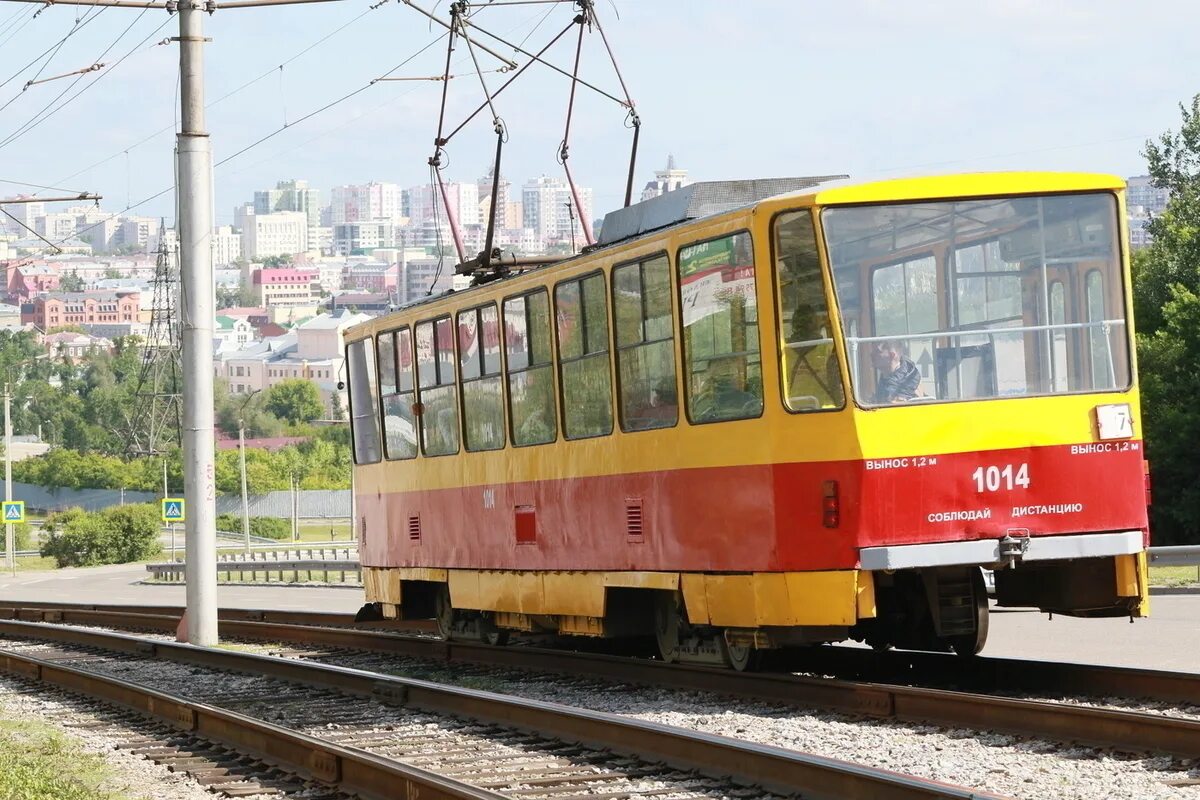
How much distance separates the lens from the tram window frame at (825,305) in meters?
11.0

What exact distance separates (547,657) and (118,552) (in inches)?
2364

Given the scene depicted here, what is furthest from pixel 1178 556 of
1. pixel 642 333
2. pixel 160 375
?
pixel 160 375

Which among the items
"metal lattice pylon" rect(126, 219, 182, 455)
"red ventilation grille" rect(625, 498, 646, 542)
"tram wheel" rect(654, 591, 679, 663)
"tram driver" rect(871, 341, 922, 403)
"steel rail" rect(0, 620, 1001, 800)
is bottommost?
"steel rail" rect(0, 620, 1001, 800)

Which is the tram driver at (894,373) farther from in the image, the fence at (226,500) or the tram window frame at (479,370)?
the fence at (226,500)

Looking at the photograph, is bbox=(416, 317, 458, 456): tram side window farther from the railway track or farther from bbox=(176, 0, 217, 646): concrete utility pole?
bbox=(176, 0, 217, 646): concrete utility pole

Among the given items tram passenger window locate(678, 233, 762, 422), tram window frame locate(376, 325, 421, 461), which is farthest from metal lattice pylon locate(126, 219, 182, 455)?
tram passenger window locate(678, 233, 762, 422)

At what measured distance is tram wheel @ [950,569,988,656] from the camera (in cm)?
1174

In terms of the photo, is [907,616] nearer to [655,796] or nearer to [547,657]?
[547,657]

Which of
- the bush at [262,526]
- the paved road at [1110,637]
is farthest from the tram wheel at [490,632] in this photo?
the bush at [262,526]

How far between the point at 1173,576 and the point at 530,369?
42.8 feet

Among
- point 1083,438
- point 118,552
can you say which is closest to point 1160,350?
point 118,552

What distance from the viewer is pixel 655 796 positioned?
8.20 m

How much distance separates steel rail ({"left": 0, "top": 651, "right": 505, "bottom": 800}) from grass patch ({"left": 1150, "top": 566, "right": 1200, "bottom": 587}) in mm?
12559

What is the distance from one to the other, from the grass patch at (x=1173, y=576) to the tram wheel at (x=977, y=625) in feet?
31.7
